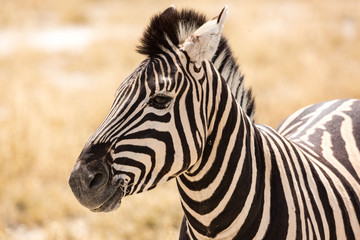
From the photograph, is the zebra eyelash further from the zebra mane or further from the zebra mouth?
the zebra mouth

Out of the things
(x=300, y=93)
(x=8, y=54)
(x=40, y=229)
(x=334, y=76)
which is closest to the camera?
(x=40, y=229)

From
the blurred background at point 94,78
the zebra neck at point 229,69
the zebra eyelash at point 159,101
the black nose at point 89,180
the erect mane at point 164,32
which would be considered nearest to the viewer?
the black nose at point 89,180

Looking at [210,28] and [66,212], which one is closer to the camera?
[210,28]

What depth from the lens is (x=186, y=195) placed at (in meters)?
2.59

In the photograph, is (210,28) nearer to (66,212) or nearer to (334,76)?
(66,212)

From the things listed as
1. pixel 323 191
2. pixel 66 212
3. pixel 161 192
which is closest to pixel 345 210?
pixel 323 191

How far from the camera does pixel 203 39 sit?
7.94 ft

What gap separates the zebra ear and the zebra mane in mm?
93

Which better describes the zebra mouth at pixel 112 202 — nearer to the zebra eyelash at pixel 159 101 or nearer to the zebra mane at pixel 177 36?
the zebra eyelash at pixel 159 101

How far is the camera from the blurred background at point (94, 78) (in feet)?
18.3

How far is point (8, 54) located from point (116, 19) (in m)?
3.27

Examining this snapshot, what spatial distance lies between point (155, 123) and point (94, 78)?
748 centimetres

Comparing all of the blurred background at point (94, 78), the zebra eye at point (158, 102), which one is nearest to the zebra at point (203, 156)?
the zebra eye at point (158, 102)

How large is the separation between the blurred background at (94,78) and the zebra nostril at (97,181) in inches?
102
